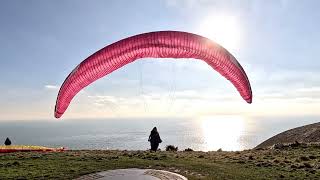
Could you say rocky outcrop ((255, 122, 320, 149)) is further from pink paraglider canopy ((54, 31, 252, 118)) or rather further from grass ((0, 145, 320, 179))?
pink paraglider canopy ((54, 31, 252, 118))

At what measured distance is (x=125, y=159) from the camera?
26.3 meters

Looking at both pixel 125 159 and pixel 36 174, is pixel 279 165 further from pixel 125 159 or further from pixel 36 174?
pixel 36 174

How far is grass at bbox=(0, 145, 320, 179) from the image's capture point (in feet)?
72.2

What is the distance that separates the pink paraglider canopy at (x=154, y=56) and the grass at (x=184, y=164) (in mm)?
4073

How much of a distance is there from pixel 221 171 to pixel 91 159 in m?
8.47

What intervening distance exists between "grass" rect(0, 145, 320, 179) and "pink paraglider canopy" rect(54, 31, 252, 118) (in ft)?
13.4

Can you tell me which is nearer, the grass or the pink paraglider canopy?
the pink paraglider canopy

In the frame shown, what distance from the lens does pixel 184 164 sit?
79.3 ft

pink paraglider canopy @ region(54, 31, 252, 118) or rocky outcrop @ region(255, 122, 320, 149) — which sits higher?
pink paraglider canopy @ region(54, 31, 252, 118)

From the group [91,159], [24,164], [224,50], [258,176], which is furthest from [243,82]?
[24,164]

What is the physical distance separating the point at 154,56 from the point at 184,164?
6.79 meters

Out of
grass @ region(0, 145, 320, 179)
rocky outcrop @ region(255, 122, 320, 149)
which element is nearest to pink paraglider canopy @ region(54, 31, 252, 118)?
grass @ region(0, 145, 320, 179)

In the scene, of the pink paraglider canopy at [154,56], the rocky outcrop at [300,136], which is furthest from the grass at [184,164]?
the rocky outcrop at [300,136]

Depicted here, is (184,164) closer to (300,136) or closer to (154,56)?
(154,56)
